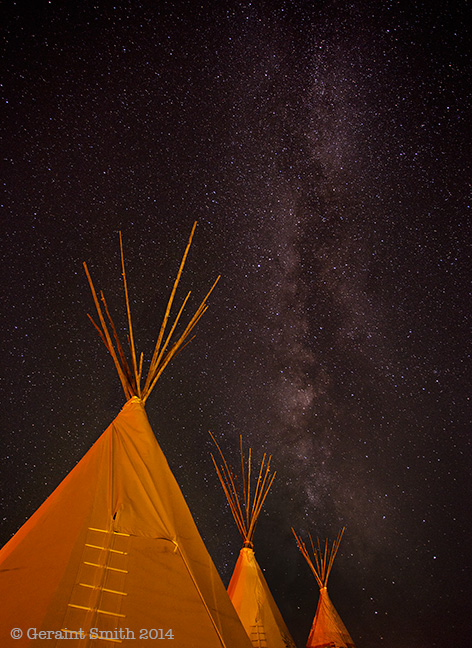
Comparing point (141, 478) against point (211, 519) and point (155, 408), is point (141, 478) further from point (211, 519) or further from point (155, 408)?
point (211, 519)

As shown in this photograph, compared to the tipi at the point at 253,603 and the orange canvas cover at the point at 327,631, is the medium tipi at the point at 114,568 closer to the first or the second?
the tipi at the point at 253,603

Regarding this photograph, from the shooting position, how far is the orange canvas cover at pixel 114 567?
6.16 feet

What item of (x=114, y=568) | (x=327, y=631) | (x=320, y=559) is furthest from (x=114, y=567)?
(x=320, y=559)

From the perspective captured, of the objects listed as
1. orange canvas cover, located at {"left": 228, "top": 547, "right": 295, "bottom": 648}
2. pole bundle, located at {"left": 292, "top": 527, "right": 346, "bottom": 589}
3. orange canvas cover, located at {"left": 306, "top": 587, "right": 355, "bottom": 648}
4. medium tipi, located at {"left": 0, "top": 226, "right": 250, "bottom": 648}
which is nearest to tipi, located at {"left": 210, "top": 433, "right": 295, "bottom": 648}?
orange canvas cover, located at {"left": 228, "top": 547, "right": 295, "bottom": 648}

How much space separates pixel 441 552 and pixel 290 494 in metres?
4.14

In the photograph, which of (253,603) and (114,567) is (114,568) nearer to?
(114,567)

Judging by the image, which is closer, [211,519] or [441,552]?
[211,519]

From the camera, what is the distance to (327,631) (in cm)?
744

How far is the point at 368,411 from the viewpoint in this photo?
8219mm

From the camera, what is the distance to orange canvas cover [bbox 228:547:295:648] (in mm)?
5121

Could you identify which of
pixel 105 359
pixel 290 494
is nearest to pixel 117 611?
pixel 105 359

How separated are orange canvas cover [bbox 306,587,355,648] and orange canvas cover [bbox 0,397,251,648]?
21.6 feet

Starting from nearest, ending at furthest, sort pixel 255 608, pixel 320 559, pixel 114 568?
pixel 114 568 < pixel 255 608 < pixel 320 559

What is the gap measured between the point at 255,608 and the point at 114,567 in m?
4.31
